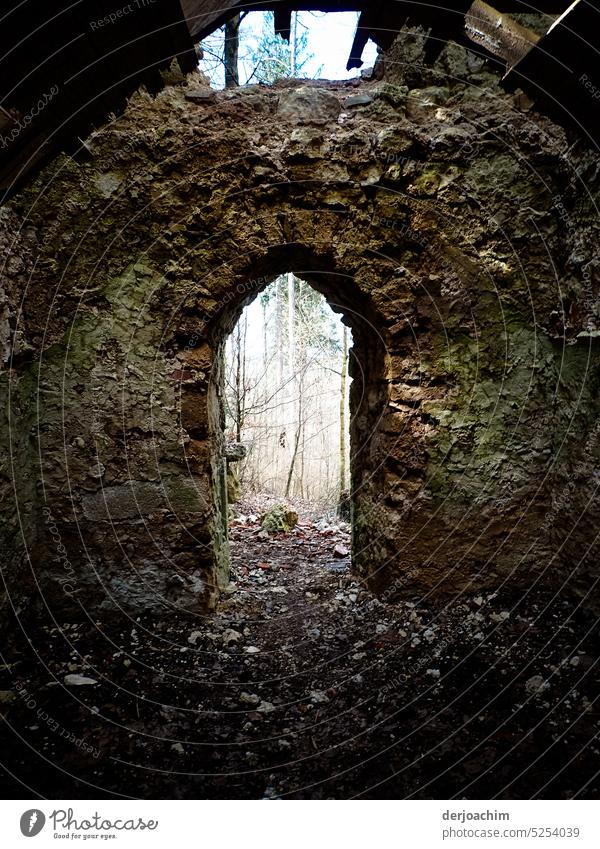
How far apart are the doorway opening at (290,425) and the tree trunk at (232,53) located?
3050 millimetres

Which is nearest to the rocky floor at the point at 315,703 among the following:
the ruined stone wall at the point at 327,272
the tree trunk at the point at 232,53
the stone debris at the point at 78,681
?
the stone debris at the point at 78,681

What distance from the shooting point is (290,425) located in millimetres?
12078

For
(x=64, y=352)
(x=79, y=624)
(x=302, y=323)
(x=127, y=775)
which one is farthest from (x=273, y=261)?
(x=302, y=323)

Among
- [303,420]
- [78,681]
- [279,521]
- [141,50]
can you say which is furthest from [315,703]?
[303,420]

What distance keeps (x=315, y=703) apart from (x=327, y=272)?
3145mm

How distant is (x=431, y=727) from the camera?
8.54ft

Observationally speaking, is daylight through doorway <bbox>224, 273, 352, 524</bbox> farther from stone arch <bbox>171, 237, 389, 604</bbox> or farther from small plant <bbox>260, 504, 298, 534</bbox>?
stone arch <bbox>171, 237, 389, 604</bbox>

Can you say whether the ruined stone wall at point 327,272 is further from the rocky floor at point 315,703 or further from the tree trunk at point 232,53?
the tree trunk at point 232,53

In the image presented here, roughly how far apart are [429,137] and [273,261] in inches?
58.9

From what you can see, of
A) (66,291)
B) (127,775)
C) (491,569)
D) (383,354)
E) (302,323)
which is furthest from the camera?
(302,323)

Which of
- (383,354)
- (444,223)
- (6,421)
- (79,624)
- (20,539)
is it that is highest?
(444,223)

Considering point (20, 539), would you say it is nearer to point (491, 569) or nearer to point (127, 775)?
point (127, 775)

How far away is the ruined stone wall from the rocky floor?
32cm

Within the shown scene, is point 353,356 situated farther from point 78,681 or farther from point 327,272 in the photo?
point 78,681
